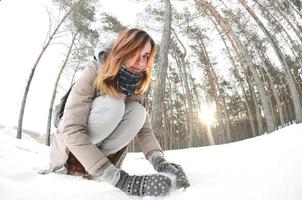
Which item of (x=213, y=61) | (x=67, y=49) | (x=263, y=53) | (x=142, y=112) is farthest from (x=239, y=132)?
(x=142, y=112)

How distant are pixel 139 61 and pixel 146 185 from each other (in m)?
0.80

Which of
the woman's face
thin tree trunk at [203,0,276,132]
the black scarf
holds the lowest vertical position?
the black scarf

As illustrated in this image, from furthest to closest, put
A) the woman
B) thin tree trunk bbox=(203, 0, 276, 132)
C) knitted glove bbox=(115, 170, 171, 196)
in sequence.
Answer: thin tree trunk bbox=(203, 0, 276, 132) → the woman → knitted glove bbox=(115, 170, 171, 196)

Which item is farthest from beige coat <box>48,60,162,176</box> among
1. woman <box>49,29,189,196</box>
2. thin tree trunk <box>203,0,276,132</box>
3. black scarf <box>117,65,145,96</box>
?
thin tree trunk <box>203,0,276,132</box>

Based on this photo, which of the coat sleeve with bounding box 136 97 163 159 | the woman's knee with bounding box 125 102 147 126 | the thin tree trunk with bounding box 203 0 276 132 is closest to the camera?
the woman's knee with bounding box 125 102 147 126

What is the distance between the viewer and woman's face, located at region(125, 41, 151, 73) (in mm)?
1674

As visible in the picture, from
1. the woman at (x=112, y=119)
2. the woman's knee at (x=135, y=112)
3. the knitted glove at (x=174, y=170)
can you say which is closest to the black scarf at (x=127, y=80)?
the woman at (x=112, y=119)

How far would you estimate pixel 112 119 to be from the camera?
1.68 m

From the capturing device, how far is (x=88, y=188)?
153cm

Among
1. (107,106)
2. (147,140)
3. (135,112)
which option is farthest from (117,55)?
(147,140)

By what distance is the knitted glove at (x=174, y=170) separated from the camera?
4.89 ft

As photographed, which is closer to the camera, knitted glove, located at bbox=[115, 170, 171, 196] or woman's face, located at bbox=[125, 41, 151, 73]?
knitted glove, located at bbox=[115, 170, 171, 196]

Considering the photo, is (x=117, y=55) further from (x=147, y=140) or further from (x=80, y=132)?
(x=147, y=140)

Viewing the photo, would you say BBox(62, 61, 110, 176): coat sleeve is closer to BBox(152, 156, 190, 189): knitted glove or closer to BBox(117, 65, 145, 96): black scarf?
BBox(117, 65, 145, 96): black scarf
